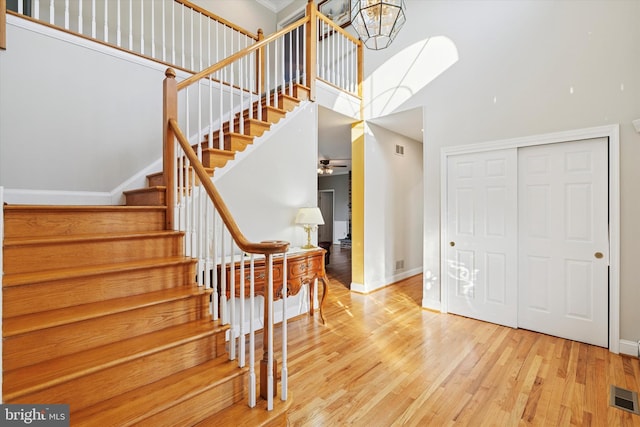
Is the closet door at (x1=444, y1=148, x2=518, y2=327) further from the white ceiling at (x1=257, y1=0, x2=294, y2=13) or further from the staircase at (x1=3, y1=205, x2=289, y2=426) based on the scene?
the white ceiling at (x1=257, y1=0, x2=294, y2=13)

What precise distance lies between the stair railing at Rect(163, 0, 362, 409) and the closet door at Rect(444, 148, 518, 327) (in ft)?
7.01

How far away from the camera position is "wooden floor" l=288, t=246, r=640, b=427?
1920 millimetres

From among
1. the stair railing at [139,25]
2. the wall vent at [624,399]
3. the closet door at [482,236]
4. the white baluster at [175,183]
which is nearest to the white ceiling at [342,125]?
the closet door at [482,236]

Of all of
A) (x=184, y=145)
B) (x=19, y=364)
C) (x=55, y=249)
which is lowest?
(x=19, y=364)

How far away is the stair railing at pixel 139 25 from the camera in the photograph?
321 centimetres

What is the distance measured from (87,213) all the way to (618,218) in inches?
172

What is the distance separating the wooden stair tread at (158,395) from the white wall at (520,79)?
2.90m

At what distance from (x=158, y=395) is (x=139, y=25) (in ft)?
14.9

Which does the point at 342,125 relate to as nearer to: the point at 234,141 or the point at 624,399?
the point at 234,141

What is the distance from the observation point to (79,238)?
6.38 feet

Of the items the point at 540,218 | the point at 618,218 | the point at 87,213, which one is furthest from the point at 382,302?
the point at 87,213

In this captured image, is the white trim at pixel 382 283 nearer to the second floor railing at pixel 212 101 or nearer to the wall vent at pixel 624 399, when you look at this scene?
the second floor railing at pixel 212 101

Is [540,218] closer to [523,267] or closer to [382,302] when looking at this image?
[523,267]

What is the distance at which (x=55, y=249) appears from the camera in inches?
73.4
